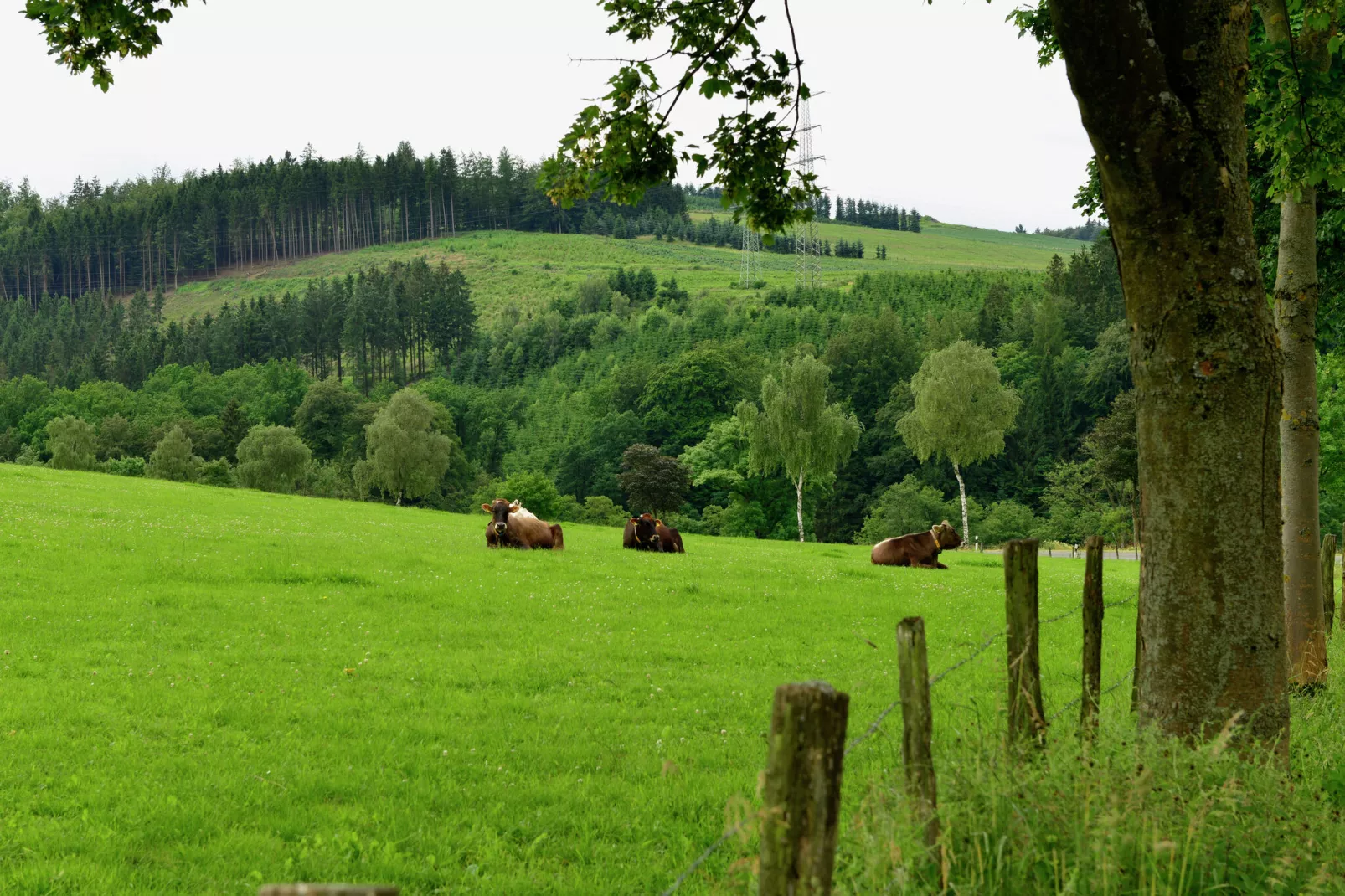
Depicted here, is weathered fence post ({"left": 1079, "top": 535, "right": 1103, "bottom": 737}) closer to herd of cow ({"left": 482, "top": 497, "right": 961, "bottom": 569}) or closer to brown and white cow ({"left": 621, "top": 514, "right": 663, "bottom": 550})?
herd of cow ({"left": 482, "top": 497, "right": 961, "bottom": 569})

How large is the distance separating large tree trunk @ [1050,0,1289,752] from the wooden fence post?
259cm

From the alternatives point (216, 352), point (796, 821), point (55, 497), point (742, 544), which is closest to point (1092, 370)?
point (742, 544)

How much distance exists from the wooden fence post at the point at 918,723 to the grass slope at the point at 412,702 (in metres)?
0.19

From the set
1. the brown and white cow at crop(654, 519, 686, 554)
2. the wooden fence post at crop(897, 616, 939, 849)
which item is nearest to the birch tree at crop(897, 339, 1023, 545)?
the brown and white cow at crop(654, 519, 686, 554)

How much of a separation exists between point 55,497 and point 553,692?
32.5 metres

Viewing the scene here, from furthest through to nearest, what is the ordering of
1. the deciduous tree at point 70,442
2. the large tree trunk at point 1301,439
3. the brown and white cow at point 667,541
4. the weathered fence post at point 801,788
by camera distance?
1. the deciduous tree at point 70,442
2. the brown and white cow at point 667,541
3. the large tree trunk at point 1301,439
4. the weathered fence post at point 801,788

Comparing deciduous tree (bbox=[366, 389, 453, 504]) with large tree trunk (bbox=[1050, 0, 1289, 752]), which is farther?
deciduous tree (bbox=[366, 389, 453, 504])

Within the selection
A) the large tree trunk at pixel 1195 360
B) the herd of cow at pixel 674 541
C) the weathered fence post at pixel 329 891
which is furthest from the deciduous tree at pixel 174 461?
the weathered fence post at pixel 329 891

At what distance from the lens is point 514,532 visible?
3033 cm

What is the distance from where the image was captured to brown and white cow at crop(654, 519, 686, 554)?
108 feet

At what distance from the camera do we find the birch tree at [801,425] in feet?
273

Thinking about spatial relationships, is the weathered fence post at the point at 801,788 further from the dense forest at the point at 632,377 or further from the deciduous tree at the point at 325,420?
the deciduous tree at the point at 325,420

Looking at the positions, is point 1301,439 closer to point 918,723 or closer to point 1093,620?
point 1093,620

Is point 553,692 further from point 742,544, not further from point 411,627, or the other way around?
point 742,544
